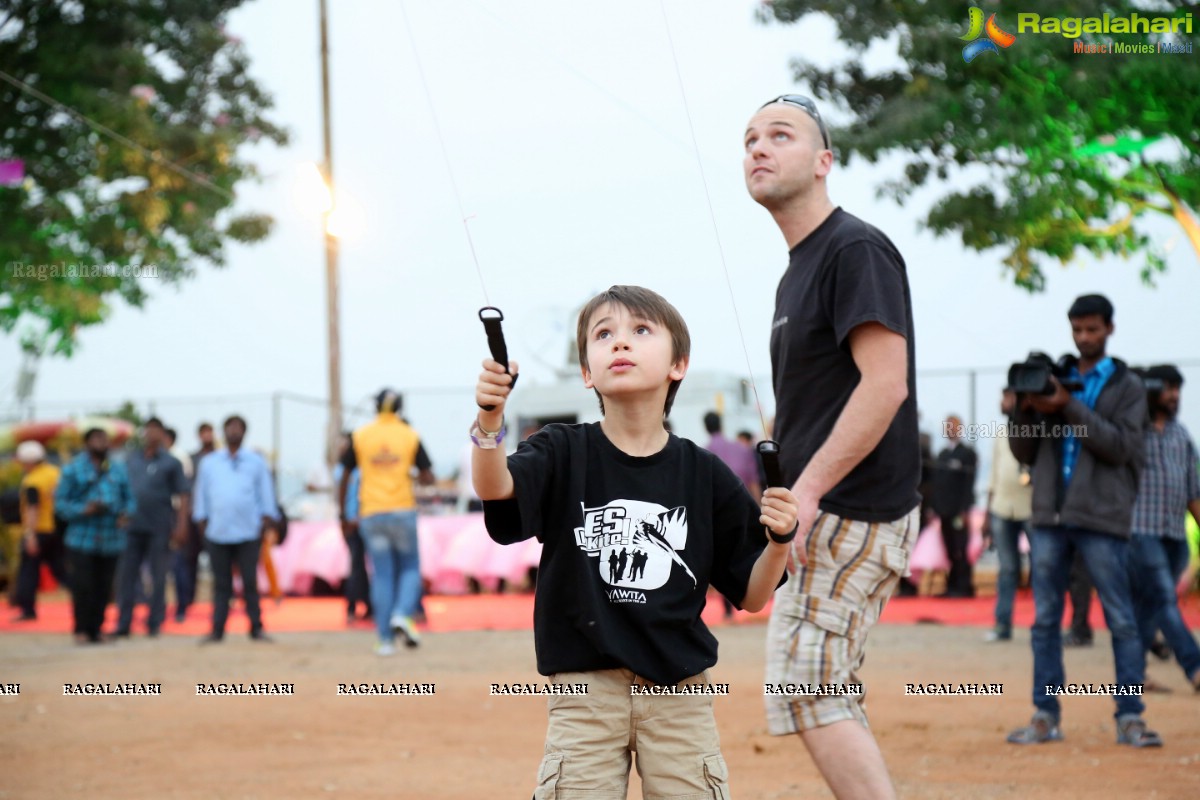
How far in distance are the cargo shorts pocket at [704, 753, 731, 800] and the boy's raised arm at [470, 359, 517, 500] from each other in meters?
0.69

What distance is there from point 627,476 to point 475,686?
5280 mm

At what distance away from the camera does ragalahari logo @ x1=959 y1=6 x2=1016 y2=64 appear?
11.8 metres

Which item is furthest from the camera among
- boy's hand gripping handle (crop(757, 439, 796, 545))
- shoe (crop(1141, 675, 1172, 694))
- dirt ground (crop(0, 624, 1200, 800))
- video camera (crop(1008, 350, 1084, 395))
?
shoe (crop(1141, 675, 1172, 694))

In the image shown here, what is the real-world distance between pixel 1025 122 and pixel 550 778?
10764 millimetres

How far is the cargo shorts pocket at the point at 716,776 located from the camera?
104 inches

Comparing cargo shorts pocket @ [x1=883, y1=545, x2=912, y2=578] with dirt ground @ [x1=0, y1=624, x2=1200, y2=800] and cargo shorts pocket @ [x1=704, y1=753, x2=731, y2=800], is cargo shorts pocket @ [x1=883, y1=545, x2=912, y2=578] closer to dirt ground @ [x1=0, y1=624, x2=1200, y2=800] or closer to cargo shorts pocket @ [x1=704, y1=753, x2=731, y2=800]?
cargo shorts pocket @ [x1=704, y1=753, x2=731, y2=800]

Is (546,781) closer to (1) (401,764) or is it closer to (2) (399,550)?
(1) (401,764)

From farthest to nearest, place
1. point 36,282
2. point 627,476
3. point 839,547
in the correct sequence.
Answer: point 36,282 → point 839,547 → point 627,476

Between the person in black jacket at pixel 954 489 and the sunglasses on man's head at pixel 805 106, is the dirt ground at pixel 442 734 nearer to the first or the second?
the sunglasses on man's head at pixel 805 106

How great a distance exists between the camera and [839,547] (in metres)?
3.13

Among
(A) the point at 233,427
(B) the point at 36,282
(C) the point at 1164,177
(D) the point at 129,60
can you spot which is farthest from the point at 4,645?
(C) the point at 1164,177

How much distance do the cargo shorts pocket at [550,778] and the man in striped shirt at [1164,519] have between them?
189 inches

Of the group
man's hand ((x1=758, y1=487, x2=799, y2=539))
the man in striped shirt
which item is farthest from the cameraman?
man's hand ((x1=758, y1=487, x2=799, y2=539))

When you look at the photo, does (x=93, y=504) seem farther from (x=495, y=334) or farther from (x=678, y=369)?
(x=495, y=334)
